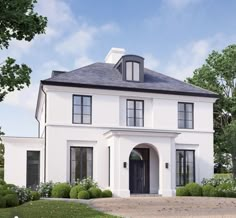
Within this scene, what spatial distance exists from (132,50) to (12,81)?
21.6 metres

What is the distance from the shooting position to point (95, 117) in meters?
26.3

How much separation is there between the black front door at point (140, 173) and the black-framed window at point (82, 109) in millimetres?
3919

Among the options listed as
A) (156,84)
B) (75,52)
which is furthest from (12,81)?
(156,84)

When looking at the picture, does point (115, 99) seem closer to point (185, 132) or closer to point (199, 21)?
point (185, 132)

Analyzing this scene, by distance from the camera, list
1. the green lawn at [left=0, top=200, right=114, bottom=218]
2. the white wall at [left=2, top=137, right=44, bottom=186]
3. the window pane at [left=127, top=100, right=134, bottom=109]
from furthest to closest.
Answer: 1. the window pane at [left=127, top=100, right=134, bottom=109]
2. the white wall at [left=2, top=137, right=44, bottom=186]
3. the green lawn at [left=0, top=200, right=114, bottom=218]

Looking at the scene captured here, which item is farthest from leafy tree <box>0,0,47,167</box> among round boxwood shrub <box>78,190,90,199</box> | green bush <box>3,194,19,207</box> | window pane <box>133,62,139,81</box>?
window pane <box>133,62,139,81</box>

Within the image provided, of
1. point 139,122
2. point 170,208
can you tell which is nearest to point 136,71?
point 139,122

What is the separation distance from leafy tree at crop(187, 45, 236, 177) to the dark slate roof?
8569mm

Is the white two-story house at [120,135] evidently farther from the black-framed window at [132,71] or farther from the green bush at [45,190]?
the green bush at [45,190]

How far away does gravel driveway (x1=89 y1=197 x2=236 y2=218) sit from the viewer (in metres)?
15.7

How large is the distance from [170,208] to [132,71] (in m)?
12.4

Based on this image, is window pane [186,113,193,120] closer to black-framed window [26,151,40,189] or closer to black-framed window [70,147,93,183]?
black-framed window [70,147,93,183]

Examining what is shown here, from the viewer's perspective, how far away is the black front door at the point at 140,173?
26.5 m

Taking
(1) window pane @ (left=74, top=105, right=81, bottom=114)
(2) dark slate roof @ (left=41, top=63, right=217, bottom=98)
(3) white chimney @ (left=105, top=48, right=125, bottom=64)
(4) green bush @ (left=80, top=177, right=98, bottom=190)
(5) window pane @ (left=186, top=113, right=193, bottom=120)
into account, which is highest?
(3) white chimney @ (left=105, top=48, right=125, bottom=64)
